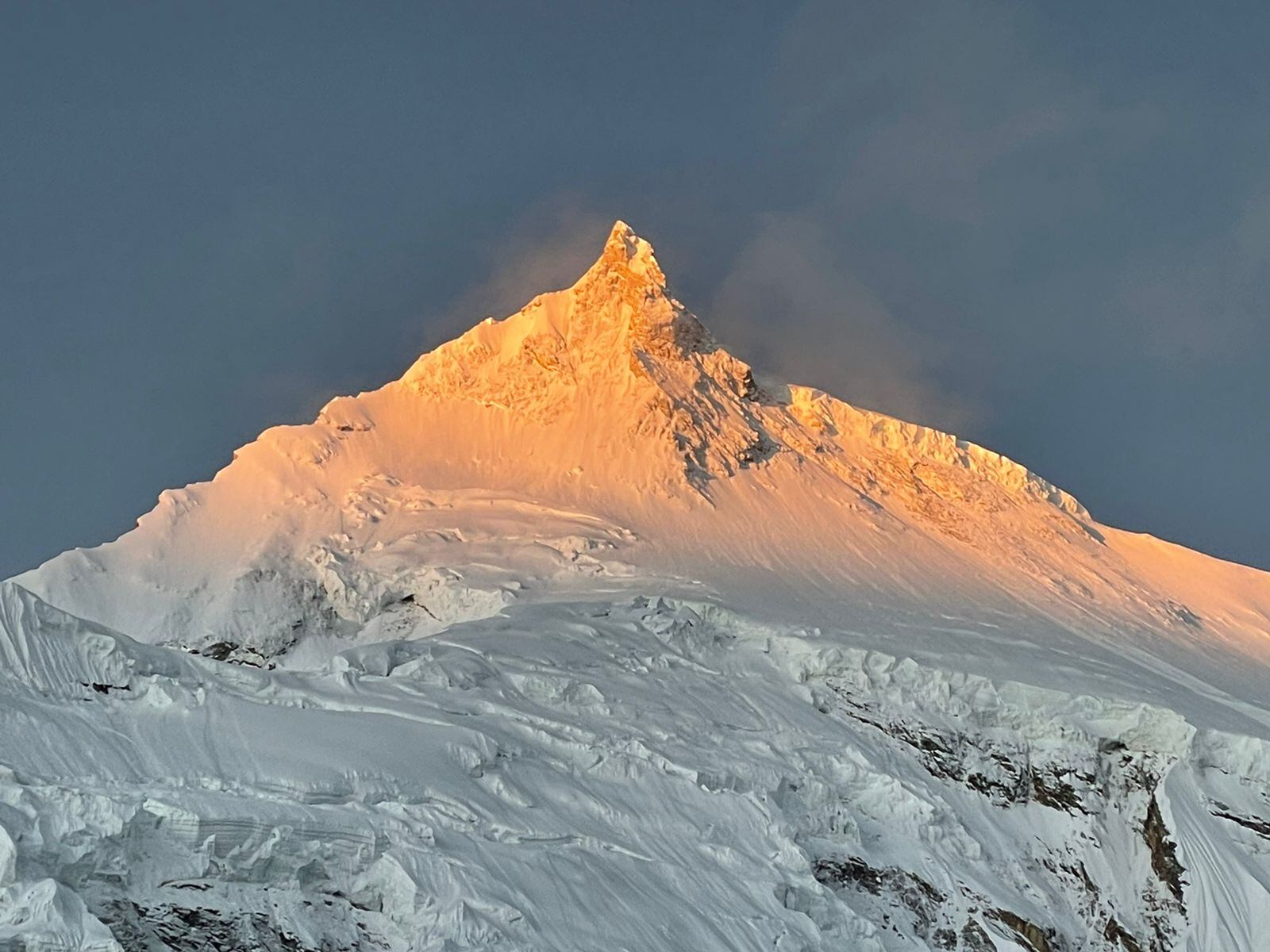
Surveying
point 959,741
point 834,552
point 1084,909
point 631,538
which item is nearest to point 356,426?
point 631,538

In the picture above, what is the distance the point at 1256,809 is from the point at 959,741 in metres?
9.54

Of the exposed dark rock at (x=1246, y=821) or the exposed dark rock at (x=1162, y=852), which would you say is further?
the exposed dark rock at (x=1246, y=821)

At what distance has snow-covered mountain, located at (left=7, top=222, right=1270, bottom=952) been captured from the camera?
34.2 metres

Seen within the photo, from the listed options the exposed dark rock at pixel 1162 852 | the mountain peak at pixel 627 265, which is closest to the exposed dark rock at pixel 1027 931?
the exposed dark rock at pixel 1162 852

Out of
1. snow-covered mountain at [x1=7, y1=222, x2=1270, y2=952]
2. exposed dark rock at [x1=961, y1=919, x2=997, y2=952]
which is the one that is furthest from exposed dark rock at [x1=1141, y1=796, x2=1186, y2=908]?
exposed dark rock at [x1=961, y1=919, x2=997, y2=952]

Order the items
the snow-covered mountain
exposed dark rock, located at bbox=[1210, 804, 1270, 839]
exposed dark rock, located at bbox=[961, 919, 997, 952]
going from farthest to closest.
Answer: exposed dark rock, located at bbox=[1210, 804, 1270, 839]
exposed dark rock, located at bbox=[961, 919, 997, 952]
the snow-covered mountain

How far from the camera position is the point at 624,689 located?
2023 inches

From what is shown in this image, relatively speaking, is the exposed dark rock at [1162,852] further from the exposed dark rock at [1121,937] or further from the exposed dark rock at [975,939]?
the exposed dark rock at [975,939]

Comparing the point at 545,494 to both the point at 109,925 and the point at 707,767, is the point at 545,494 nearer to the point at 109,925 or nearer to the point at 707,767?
the point at 707,767

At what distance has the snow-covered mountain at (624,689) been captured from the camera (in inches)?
1348

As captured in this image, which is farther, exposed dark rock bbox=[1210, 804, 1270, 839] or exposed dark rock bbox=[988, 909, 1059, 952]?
exposed dark rock bbox=[1210, 804, 1270, 839]

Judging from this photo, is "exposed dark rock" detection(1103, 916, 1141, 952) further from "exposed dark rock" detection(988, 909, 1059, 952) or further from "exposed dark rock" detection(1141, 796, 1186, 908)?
Answer: "exposed dark rock" detection(988, 909, 1059, 952)

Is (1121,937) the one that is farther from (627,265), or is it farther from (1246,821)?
(627,265)

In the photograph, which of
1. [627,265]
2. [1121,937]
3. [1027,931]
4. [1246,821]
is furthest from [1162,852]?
[627,265]
